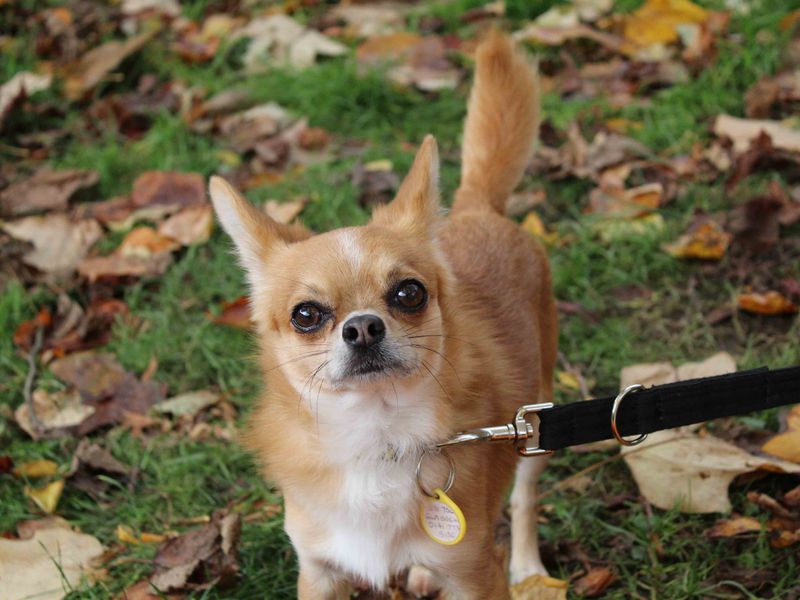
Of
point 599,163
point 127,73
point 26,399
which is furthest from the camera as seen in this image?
point 127,73

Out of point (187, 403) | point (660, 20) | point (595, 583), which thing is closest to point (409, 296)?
point (595, 583)

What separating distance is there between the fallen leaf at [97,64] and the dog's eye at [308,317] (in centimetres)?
352

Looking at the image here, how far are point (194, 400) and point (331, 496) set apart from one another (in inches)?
51.2

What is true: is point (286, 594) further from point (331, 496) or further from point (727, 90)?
point (727, 90)

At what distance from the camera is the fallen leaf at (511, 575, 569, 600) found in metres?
2.38

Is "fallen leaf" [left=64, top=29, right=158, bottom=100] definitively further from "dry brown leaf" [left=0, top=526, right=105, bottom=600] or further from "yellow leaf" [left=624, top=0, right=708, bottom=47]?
"dry brown leaf" [left=0, top=526, right=105, bottom=600]

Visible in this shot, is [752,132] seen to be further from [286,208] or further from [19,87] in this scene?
[19,87]

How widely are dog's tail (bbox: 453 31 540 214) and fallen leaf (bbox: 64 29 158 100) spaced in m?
3.03

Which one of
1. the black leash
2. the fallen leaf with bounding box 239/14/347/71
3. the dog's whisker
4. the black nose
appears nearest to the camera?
the black leash

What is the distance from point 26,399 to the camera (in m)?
3.32

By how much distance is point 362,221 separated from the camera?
4.08m

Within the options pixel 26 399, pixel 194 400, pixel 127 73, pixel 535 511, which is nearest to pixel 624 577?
pixel 535 511

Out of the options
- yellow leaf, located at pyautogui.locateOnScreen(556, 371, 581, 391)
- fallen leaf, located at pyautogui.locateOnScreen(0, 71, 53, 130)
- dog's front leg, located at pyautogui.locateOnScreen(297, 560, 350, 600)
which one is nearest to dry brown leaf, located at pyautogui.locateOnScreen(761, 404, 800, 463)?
yellow leaf, located at pyautogui.locateOnScreen(556, 371, 581, 391)

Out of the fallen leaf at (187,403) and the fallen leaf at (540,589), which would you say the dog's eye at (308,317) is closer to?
the fallen leaf at (540,589)
